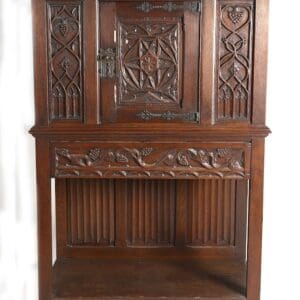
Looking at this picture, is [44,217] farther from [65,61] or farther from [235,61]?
[235,61]

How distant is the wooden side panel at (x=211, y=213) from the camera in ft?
9.61

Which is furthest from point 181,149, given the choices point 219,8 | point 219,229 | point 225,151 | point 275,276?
point 275,276

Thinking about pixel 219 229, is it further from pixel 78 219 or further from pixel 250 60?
pixel 250 60

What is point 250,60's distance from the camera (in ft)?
7.52

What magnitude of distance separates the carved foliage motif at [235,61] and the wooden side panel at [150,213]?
76 centimetres

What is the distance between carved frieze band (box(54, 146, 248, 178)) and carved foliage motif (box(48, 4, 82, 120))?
0.64 feet

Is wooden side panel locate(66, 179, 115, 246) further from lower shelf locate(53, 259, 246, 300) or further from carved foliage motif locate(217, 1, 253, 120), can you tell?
carved foliage motif locate(217, 1, 253, 120)

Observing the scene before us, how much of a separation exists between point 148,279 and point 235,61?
1.22m

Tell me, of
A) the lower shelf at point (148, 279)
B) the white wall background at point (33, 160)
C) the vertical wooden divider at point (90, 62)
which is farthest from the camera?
the white wall background at point (33, 160)

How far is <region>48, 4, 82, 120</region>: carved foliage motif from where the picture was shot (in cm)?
228

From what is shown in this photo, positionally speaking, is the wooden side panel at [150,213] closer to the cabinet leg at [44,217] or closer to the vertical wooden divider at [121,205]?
the vertical wooden divider at [121,205]

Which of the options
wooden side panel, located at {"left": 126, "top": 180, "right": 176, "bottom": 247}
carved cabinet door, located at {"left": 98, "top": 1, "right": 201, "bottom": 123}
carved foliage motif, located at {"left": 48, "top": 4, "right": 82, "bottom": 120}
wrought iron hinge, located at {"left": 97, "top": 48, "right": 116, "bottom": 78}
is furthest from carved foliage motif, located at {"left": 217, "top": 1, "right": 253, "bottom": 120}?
wooden side panel, located at {"left": 126, "top": 180, "right": 176, "bottom": 247}

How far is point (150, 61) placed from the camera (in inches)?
92.0

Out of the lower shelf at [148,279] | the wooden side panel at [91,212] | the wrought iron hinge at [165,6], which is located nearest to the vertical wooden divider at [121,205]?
the wooden side panel at [91,212]
